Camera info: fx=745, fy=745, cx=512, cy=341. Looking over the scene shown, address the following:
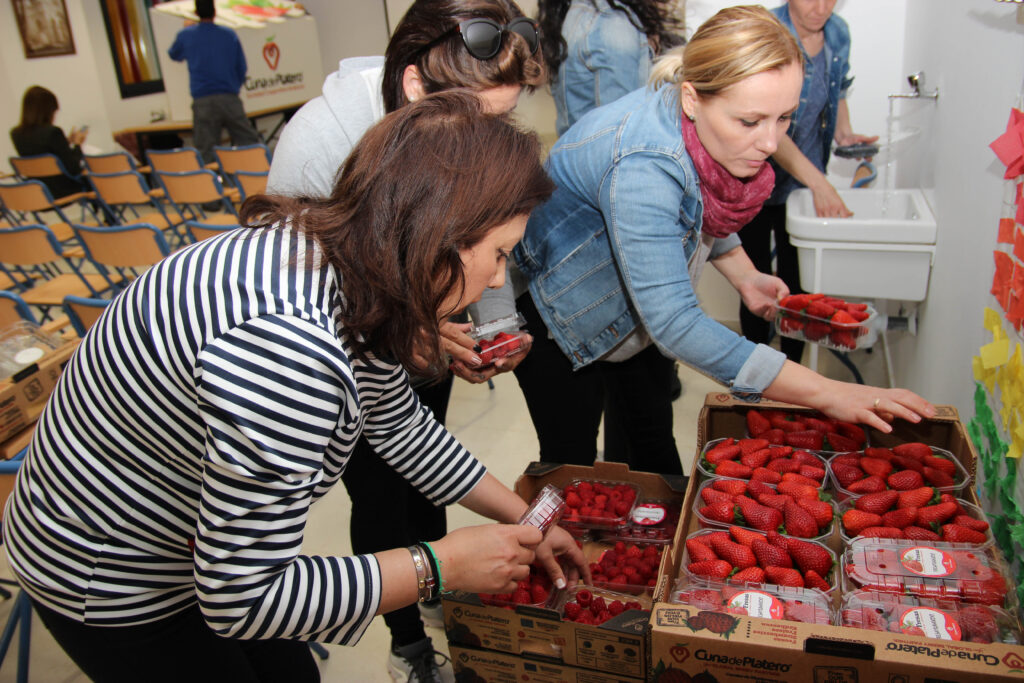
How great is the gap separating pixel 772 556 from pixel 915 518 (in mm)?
268

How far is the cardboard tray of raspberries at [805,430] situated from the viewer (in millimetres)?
1526

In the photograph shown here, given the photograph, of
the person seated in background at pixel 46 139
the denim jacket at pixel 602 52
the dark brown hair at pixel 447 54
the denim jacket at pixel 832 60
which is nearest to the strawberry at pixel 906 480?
the dark brown hair at pixel 447 54

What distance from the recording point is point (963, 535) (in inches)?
47.8

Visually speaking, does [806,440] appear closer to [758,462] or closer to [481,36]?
[758,462]

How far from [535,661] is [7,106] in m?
8.25

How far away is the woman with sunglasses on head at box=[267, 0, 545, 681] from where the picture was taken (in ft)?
4.45

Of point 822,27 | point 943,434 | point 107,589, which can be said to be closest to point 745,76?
point 943,434

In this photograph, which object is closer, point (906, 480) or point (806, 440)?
point (906, 480)

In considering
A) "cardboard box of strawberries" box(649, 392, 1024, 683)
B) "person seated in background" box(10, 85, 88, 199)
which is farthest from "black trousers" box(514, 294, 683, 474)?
"person seated in background" box(10, 85, 88, 199)

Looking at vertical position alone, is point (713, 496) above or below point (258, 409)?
below

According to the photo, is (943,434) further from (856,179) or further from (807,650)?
(856,179)

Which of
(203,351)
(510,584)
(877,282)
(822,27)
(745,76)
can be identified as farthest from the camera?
(822,27)

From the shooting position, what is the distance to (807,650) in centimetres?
100

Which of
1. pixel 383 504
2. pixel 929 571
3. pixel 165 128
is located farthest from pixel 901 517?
pixel 165 128
